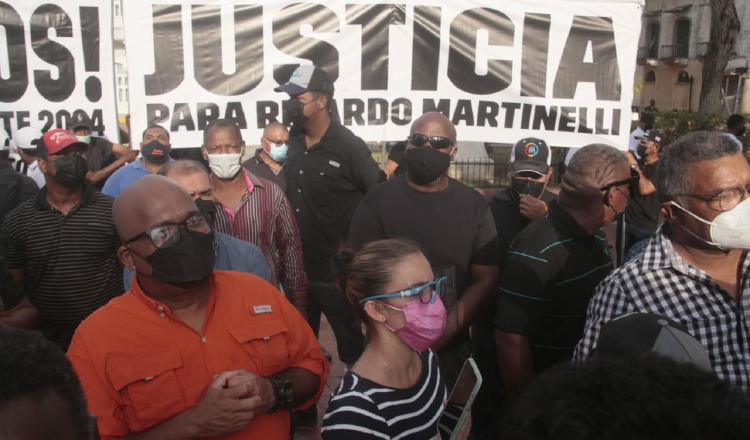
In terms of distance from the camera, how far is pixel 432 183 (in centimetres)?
348

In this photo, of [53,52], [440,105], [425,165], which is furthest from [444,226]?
[53,52]

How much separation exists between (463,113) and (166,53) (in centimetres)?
236

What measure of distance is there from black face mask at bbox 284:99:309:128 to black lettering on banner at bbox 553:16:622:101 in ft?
6.80

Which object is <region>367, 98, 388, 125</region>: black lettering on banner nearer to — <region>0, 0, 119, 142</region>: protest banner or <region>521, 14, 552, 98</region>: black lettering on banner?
<region>521, 14, 552, 98</region>: black lettering on banner

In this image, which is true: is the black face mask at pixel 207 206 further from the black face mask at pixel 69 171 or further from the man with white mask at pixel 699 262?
the man with white mask at pixel 699 262

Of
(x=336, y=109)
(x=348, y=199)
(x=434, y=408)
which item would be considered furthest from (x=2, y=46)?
(x=434, y=408)

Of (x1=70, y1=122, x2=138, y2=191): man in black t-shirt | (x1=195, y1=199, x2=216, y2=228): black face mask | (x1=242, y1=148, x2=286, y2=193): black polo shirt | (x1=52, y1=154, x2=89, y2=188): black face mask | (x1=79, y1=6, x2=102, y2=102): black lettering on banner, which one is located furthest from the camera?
(x1=70, y1=122, x2=138, y2=191): man in black t-shirt

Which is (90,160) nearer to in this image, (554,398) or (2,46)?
(2,46)

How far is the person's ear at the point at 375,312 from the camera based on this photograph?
222cm

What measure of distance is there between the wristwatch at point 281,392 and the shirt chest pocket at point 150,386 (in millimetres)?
302

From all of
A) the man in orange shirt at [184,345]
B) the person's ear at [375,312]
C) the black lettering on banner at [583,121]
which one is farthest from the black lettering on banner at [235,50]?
the person's ear at [375,312]

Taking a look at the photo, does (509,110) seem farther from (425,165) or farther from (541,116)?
(425,165)

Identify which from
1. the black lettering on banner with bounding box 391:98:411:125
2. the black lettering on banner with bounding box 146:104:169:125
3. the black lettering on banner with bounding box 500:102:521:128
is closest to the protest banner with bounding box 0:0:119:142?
the black lettering on banner with bounding box 146:104:169:125

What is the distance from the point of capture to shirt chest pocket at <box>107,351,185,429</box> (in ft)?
6.61
